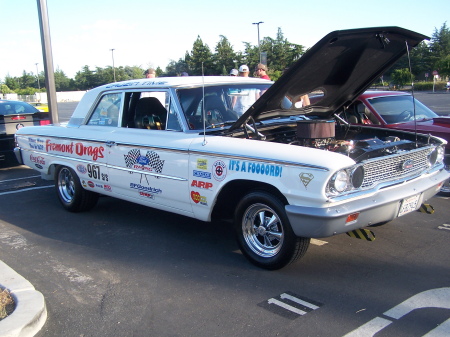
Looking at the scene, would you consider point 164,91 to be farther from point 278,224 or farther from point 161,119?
point 278,224

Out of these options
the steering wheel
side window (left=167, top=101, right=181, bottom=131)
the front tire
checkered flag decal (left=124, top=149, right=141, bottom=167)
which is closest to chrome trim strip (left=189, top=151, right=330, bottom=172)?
side window (left=167, top=101, right=181, bottom=131)

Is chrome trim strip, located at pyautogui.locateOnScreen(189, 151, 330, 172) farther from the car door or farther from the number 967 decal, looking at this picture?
the number 967 decal

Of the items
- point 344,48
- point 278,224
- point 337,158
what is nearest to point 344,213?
point 337,158

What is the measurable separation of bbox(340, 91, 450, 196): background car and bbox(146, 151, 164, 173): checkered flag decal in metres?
3.33

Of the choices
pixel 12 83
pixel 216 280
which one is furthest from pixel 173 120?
pixel 12 83

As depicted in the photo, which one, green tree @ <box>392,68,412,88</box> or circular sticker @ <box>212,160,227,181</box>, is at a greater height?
green tree @ <box>392,68,412,88</box>

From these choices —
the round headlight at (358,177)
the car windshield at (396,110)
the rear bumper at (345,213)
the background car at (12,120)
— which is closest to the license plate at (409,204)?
the rear bumper at (345,213)

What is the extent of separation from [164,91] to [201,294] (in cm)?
237

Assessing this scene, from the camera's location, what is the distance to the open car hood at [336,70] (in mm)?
4254

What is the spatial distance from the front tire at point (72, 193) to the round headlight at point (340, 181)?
390 centimetres

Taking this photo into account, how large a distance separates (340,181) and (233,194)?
1227mm

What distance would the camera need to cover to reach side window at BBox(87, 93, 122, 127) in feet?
19.2

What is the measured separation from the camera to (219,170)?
4398 millimetres

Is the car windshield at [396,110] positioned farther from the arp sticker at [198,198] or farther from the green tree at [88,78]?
the green tree at [88,78]
